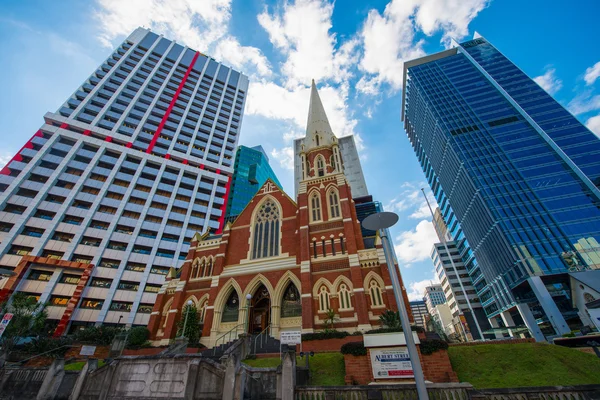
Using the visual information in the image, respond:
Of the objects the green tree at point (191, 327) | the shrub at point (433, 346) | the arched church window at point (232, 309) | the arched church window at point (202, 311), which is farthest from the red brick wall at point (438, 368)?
the arched church window at point (202, 311)

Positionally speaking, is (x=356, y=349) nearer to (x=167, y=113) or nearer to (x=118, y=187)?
(x=118, y=187)

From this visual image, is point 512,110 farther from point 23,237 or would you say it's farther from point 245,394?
point 23,237

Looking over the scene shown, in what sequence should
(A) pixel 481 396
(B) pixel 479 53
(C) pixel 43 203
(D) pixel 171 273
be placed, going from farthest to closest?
(B) pixel 479 53, (C) pixel 43 203, (D) pixel 171 273, (A) pixel 481 396

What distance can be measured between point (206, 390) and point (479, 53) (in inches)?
3933

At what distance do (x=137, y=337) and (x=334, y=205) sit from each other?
2093 cm

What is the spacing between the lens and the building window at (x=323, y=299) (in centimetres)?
2028

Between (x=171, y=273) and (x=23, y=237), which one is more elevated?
(x=23, y=237)

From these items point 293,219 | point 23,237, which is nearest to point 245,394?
point 293,219

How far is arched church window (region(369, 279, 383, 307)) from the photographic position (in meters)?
19.4

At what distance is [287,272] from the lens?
22.5 metres

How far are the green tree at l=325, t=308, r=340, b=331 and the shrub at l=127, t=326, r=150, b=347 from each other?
15430 millimetres

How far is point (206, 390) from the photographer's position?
29.8 ft

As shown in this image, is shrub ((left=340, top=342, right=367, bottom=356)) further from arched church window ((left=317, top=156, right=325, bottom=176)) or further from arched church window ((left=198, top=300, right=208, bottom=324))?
arched church window ((left=317, top=156, right=325, bottom=176))

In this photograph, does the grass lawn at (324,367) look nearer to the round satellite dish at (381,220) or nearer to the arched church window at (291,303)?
the arched church window at (291,303)
